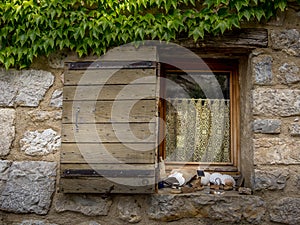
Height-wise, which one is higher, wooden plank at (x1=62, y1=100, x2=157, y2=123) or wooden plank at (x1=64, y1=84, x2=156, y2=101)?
wooden plank at (x1=64, y1=84, x2=156, y2=101)

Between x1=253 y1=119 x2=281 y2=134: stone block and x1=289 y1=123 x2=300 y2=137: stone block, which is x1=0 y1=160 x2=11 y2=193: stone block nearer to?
x1=253 y1=119 x2=281 y2=134: stone block

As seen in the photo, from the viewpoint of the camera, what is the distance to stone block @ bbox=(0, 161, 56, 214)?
2277 millimetres

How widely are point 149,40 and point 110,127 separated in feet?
2.22

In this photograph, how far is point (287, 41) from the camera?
2.30 meters

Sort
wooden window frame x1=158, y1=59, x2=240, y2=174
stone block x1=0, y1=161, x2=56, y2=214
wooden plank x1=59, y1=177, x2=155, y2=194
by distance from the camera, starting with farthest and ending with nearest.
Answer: wooden window frame x1=158, y1=59, x2=240, y2=174, stone block x1=0, y1=161, x2=56, y2=214, wooden plank x1=59, y1=177, x2=155, y2=194

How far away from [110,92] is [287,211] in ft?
4.68

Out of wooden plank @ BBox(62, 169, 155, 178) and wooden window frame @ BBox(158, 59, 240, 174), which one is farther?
wooden window frame @ BBox(158, 59, 240, 174)

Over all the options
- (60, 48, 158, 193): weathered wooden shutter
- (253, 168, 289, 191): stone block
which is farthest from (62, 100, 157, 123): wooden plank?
(253, 168, 289, 191): stone block

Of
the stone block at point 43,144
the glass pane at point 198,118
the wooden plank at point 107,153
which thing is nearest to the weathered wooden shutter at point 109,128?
the wooden plank at point 107,153

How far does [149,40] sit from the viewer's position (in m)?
2.35


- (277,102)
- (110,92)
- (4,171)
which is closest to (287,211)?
(277,102)

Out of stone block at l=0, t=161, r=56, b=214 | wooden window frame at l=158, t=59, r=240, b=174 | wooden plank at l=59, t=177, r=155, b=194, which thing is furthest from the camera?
wooden window frame at l=158, t=59, r=240, b=174

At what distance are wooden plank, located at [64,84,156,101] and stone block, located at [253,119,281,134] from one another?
28.8 inches

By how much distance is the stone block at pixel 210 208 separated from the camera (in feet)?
7.21
